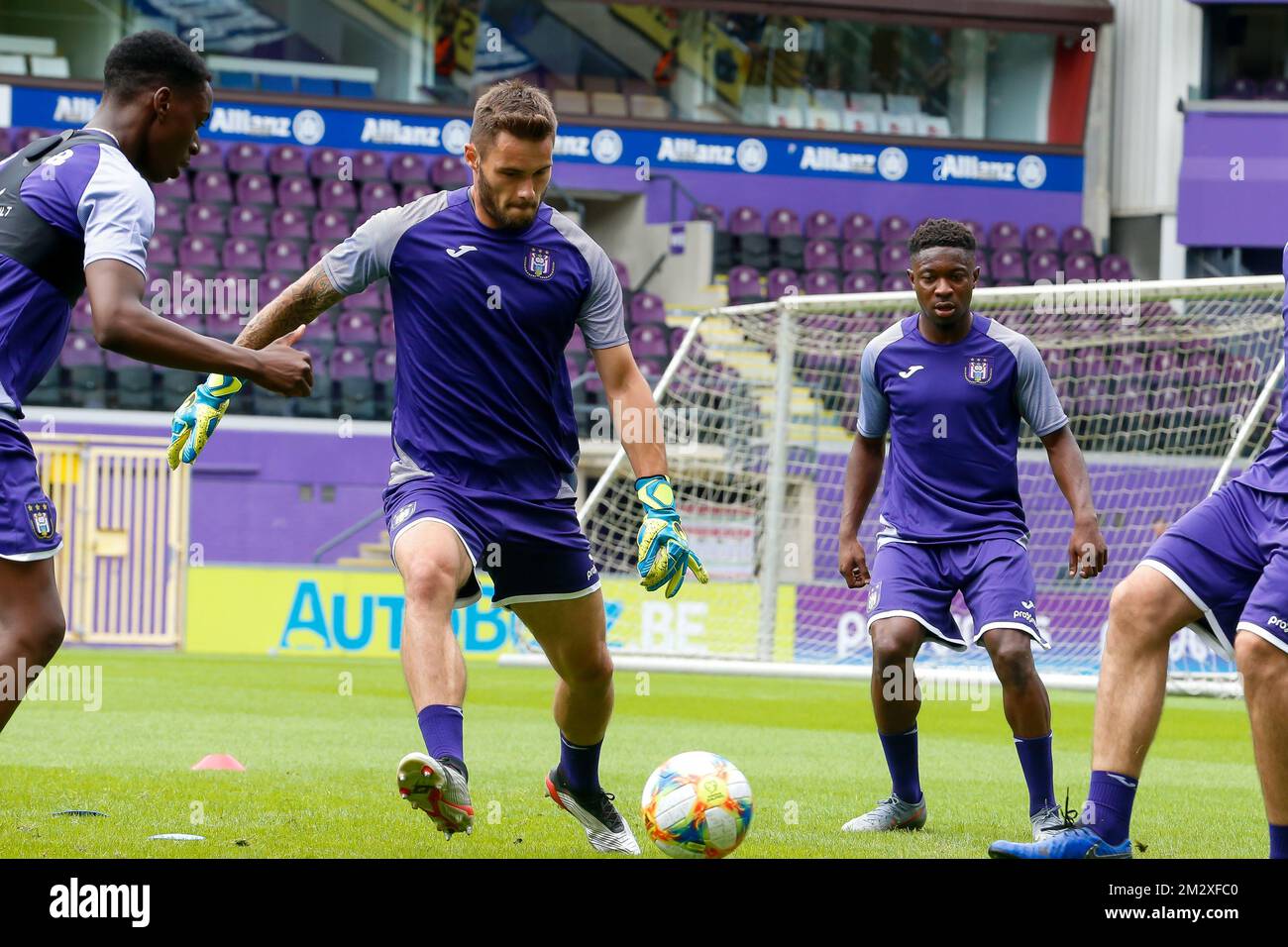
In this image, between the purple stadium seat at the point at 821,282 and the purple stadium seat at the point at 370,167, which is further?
the purple stadium seat at the point at 821,282

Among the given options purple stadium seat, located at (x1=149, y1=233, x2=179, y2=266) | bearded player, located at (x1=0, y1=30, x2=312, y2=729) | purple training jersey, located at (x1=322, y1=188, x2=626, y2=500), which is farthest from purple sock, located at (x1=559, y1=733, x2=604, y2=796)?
purple stadium seat, located at (x1=149, y1=233, x2=179, y2=266)

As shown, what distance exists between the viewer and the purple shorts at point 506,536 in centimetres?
544

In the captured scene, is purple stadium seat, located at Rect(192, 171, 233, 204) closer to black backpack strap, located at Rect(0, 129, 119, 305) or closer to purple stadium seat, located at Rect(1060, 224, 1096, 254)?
purple stadium seat, located at Rect(1060, 224, 1096, 254)

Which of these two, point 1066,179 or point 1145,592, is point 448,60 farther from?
point 1145,592

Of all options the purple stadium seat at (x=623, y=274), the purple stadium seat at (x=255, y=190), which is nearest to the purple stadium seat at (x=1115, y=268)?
the purple stadium seat at (x=623, y=274)

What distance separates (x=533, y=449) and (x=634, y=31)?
22285mm

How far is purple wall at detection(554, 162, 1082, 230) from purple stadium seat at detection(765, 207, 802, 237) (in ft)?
2.54

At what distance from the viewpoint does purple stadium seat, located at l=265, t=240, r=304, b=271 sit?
74.0ft

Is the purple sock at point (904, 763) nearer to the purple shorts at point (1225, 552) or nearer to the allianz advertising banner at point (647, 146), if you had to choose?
the purple shorts at point (1225, 552)

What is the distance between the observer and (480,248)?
5641 millimetres

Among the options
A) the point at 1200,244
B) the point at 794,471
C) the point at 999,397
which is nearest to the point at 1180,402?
the point at 794,471

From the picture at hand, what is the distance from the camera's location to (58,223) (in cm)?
485

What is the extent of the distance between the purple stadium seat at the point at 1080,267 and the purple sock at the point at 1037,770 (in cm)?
2009

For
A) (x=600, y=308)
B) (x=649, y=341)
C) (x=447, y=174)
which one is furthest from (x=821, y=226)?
(x=600, y=308)
